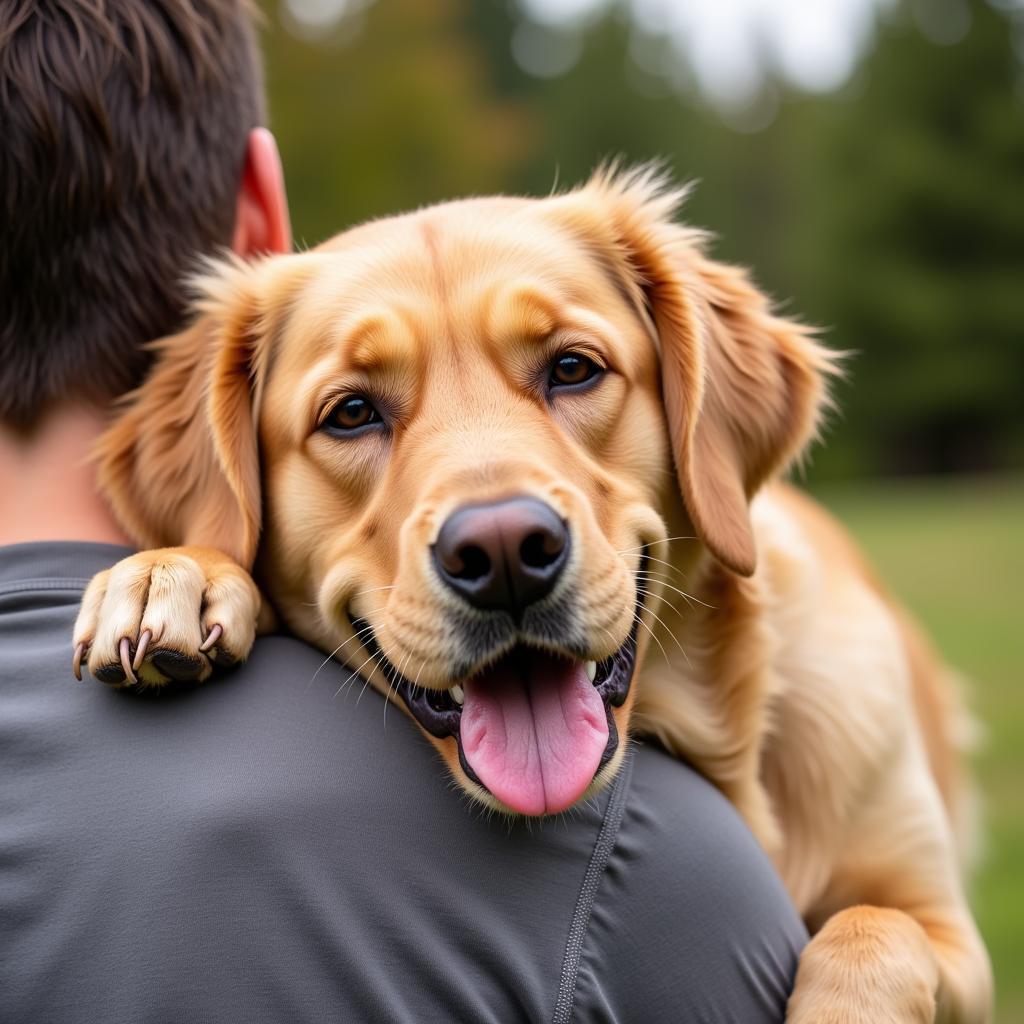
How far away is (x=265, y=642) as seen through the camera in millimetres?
2543

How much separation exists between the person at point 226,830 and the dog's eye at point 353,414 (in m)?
0.58

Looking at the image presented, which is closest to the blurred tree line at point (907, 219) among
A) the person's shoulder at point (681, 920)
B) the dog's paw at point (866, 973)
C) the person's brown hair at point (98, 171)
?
the person's brown hair at point (98, 171)

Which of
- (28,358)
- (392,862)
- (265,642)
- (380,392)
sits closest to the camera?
(392,862)

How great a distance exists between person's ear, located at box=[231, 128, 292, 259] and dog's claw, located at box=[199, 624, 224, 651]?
1221 millimetres

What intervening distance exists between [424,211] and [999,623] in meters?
11.1

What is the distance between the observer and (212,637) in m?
2.33

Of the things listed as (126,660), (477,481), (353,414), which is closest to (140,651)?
(126,660)

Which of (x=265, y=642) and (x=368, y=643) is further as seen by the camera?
(x=368, y=643)

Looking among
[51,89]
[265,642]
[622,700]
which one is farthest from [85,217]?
[622,700]

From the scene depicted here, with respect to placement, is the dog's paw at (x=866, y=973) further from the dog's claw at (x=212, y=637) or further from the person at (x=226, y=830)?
the dog's claw at (x=212, y=637)

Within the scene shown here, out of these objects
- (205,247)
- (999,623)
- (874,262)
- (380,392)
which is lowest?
(874,262)

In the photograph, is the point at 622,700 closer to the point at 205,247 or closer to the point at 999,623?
the point at 205,247

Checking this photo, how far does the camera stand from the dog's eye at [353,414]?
3045 mm

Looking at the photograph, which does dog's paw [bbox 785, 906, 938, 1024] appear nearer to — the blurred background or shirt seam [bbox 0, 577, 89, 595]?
shirt seam [bbox 0, 577, 89, 595]
